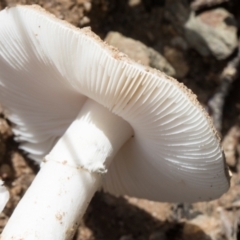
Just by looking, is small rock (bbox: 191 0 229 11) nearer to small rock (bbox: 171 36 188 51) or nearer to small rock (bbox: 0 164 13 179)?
small rock (bbox: 171 36 188 51)

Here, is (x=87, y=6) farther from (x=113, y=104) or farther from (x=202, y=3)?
(x=113, y=104)

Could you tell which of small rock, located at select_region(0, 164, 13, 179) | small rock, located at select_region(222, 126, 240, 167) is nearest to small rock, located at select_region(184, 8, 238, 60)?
small rock, located at select_region(222, 126, 240, 167)

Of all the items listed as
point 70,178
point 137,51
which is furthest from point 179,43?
point 70,178

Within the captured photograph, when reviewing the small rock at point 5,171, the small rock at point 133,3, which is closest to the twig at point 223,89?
the small rock at point 133,3

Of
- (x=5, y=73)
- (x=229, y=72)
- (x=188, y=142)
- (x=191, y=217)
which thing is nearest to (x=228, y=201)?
(x=191, y=217)

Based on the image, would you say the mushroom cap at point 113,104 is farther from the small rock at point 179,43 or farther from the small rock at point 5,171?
the small rock at point 179,43

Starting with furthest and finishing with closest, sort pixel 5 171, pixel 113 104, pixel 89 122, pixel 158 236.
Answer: pixel 158 236, pixel 5 171, pixel 89 122, pixel 113 104
